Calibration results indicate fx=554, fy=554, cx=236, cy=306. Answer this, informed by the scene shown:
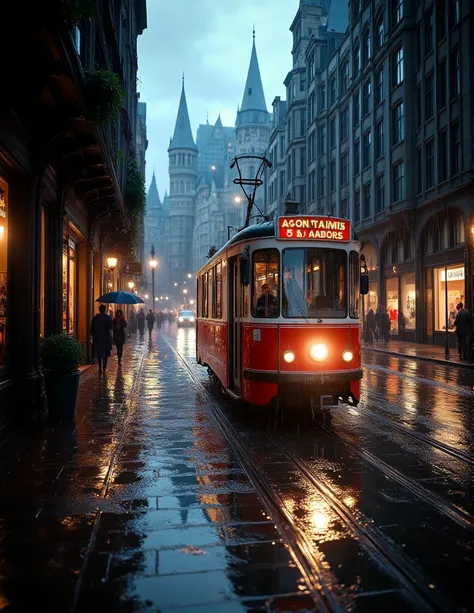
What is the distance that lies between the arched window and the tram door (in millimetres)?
31820

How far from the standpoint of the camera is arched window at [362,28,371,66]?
120 ft

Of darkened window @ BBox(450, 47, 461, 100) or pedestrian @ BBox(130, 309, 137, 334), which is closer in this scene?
darkened window @ BBox(450, 47, 461, 100)

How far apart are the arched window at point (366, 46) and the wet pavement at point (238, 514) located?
33258 mm

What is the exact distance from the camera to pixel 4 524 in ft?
15.7

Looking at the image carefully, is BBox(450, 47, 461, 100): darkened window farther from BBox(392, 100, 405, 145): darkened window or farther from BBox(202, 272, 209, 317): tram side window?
BBox(202, 272, 209, 317): tram side window

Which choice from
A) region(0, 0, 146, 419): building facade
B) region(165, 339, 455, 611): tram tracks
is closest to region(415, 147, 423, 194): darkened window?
region(0, 0, 146, 419): building facade

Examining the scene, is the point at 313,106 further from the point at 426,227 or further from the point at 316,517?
the point at 316,517

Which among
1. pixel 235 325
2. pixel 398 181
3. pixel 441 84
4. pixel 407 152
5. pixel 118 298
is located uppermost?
pixel 441 84

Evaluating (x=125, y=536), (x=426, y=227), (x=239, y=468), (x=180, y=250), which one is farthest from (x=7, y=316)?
(x=180, y=250)

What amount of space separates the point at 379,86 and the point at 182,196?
117m

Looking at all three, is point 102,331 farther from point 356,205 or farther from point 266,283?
point 356,205

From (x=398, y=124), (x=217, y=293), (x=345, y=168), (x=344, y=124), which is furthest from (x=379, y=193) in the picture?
(x=217, y=293)

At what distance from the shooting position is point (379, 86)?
1375 inches

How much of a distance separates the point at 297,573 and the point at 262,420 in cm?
565
